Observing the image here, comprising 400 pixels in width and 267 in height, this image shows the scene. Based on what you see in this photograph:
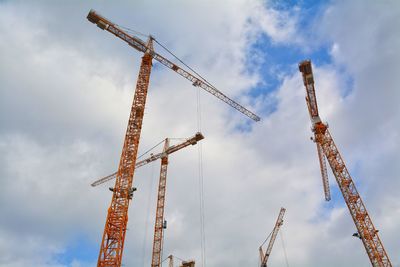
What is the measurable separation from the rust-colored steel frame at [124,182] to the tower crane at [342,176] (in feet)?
81.8

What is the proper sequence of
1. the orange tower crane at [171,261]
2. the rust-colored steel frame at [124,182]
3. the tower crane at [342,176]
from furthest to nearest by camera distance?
the orange tower crane at [171,261]
the tower crane at [342,176]
the rust-colored steel frame at [124,182]

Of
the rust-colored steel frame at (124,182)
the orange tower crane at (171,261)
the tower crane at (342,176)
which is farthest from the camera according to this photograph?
the orange tower crane at (171,261)

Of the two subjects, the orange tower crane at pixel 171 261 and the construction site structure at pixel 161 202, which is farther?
the orange tower crane at pixel 171 261

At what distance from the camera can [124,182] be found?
38.5 metres

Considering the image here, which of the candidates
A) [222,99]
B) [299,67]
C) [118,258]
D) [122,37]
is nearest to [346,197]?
[299,67]

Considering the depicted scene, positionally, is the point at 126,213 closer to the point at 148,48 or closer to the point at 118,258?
the point at 118,258

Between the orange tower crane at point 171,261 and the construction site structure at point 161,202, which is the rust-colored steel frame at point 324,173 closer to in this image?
the construction site structure at point 161,202

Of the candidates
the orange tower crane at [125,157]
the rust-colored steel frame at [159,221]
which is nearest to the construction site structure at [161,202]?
the rust-colored steel frame at [159,221]

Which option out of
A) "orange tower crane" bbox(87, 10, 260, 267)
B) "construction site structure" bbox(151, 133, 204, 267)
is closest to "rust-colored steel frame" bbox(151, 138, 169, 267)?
"construction site structure" bbox(151, 133, 204, 267)

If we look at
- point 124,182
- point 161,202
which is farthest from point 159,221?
point 124,182

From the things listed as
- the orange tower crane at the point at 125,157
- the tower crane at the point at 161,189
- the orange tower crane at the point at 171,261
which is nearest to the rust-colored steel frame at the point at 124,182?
the orange tower crane at the point at 125,157

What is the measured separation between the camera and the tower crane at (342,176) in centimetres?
5109

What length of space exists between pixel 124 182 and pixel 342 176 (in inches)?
1440

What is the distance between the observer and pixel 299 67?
51094 mm
